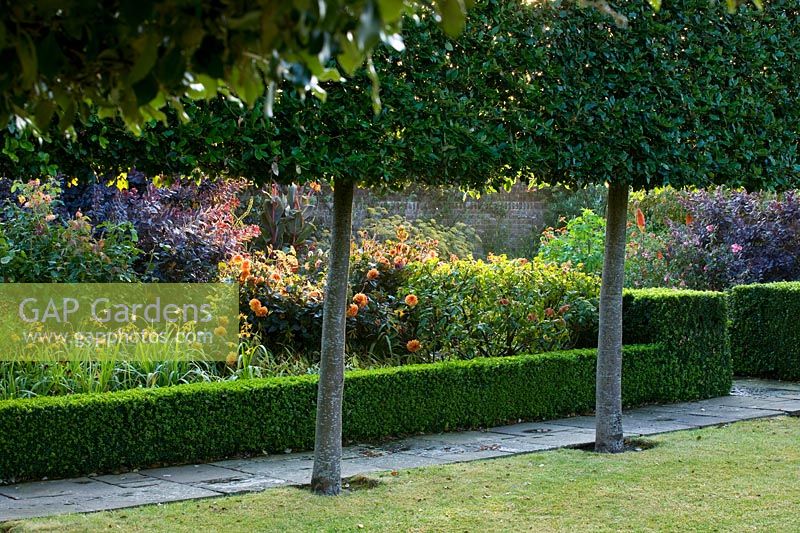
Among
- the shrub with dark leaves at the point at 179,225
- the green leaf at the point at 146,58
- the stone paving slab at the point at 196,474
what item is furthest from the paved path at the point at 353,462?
the green leaf at the point at 146,58

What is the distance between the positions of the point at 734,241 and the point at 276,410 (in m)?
8.58

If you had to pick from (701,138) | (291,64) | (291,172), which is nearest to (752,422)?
(701,138)

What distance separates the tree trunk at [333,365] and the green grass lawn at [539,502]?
0.16 metres

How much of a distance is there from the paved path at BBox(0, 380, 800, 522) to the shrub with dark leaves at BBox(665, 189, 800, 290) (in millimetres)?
4012

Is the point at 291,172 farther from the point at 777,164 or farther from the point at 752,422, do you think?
the point at 752,422

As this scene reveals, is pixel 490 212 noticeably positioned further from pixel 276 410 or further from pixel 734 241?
Result: pixel 276 410

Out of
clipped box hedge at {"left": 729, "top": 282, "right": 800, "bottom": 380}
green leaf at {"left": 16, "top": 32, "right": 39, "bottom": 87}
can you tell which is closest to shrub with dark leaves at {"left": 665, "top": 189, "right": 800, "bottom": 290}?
clipped box hedge at {"left": 729, "top": 282, "right": 800, "bottom": 380}

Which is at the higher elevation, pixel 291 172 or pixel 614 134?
pixel 614 134

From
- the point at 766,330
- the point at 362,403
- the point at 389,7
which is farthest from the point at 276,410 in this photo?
the point at 766,330

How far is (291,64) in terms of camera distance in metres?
1.77

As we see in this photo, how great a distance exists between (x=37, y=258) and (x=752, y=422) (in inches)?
245

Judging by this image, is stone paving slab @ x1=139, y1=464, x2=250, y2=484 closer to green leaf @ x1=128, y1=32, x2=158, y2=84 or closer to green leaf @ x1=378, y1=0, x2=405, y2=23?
green leaf @ x1=128, y1=32, x2=158, y2=84

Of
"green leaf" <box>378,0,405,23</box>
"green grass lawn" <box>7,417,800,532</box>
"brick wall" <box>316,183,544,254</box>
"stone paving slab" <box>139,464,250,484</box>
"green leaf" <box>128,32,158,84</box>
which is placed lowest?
"stone paving slab" <box>139,464,250,484</box>

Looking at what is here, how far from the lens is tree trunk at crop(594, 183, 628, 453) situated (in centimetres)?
666
